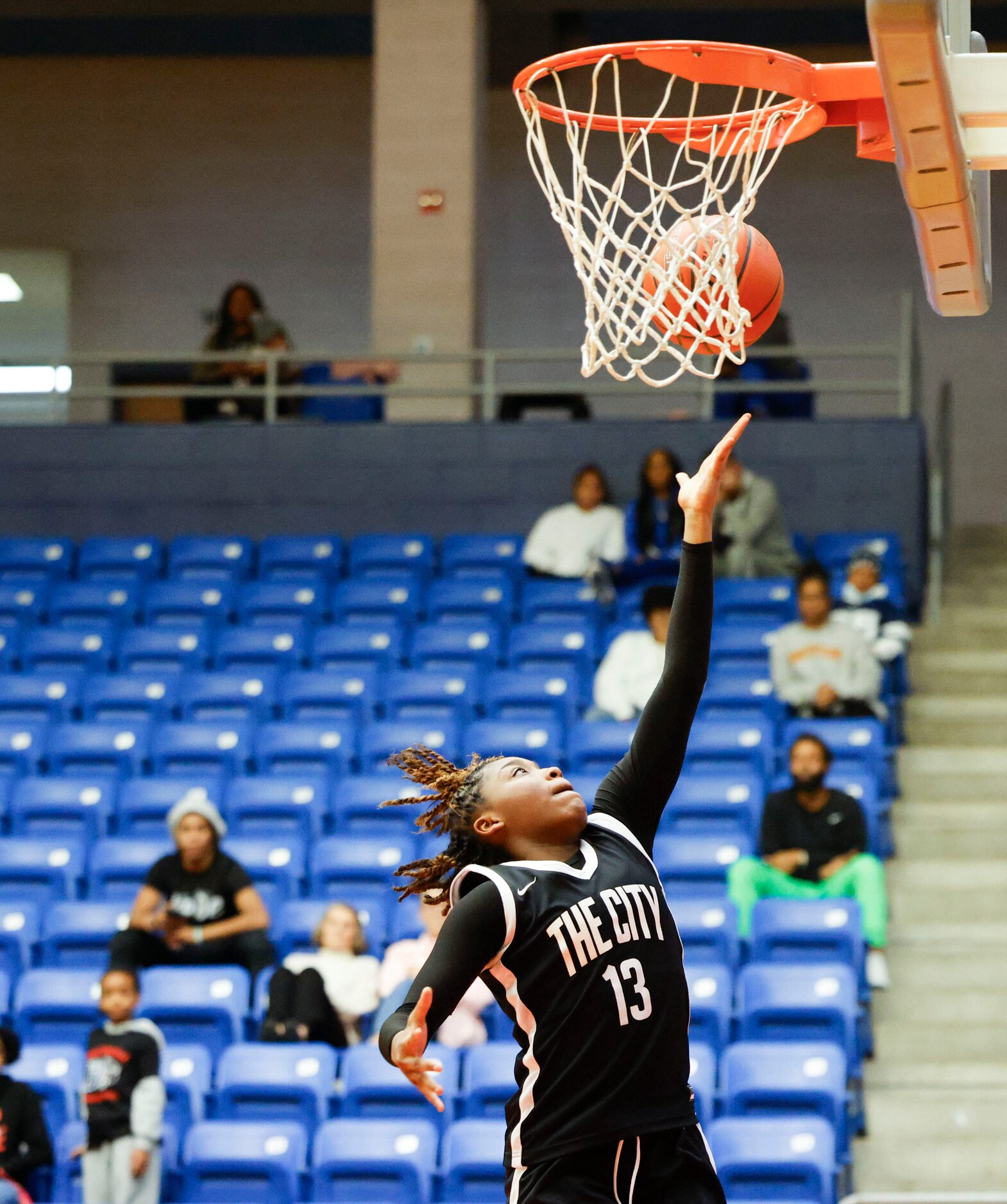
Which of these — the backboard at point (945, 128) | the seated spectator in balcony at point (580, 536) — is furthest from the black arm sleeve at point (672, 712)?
the seated spectator in balcony at point (580, 536)

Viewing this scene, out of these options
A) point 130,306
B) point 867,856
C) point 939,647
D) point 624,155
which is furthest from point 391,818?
point 130,306

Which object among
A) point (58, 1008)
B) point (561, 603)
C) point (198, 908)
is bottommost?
point (58, 1008)

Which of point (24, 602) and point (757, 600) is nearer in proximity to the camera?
point (757, 600)

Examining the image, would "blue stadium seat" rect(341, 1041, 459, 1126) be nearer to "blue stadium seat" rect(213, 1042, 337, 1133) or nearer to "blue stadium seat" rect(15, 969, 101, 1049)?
"blue stadium seat" rect(213, 1042, 337, 1133)

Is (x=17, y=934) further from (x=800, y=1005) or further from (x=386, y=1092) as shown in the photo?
(x=800, y=1005)

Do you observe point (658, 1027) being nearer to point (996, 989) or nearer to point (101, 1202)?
point (101, 1202)

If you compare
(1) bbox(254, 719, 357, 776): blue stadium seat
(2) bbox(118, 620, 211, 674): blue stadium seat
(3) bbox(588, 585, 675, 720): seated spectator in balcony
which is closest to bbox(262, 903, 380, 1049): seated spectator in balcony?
(1) bbox(254, 719, 357, 776): blue stadium seat

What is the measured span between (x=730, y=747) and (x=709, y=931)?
5.09 ft

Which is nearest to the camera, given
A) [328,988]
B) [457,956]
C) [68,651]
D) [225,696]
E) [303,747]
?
[457,956]

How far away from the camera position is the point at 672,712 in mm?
3273

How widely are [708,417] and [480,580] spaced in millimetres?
1944

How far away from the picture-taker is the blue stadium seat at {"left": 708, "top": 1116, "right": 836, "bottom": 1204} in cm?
597

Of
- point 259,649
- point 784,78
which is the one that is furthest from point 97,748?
point 784,78

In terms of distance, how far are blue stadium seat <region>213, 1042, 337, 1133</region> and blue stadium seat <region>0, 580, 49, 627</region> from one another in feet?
15.0
